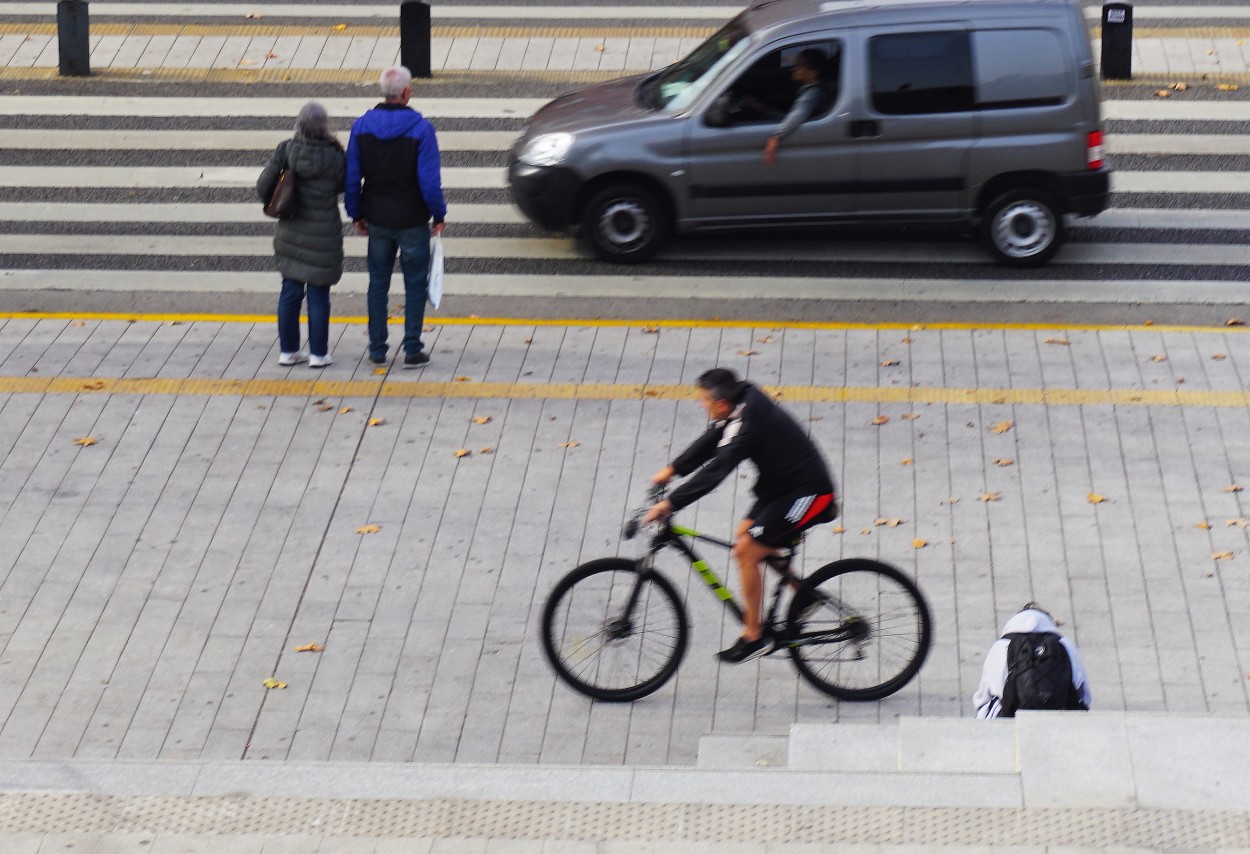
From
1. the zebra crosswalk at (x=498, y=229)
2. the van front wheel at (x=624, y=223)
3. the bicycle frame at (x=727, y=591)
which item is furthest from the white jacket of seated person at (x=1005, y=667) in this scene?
the van front wheel at (x=624, y=223)

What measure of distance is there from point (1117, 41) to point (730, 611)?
9.96m

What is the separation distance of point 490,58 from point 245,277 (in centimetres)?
484

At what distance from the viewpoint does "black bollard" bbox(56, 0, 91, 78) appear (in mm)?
16297

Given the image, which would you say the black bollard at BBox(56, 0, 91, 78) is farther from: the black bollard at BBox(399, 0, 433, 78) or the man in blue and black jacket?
the man in blue and black jacket

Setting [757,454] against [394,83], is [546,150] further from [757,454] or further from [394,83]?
[757,454]

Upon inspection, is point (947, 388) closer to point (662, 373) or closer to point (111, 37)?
point (662, 373)

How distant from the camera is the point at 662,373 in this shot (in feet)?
36.7

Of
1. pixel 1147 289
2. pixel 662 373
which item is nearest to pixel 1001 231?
pixel 1147 289

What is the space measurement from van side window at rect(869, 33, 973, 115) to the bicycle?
5.66 m

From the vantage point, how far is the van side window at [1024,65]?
12.5 meters

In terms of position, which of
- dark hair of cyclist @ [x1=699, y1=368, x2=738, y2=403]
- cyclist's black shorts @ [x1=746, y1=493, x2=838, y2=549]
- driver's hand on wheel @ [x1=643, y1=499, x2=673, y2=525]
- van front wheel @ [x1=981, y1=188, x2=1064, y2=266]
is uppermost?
dark hair of cyclist @ [x1=699, y1=368, x2=738, y2=403]

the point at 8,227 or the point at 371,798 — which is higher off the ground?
the point at 371,798

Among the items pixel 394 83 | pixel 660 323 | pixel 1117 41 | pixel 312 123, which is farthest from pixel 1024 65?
pixel 312 123

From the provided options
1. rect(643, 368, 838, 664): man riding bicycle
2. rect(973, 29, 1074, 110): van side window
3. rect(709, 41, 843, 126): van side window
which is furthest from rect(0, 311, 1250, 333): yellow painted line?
rect(643, 368, 838, 664): man riding bicycle
